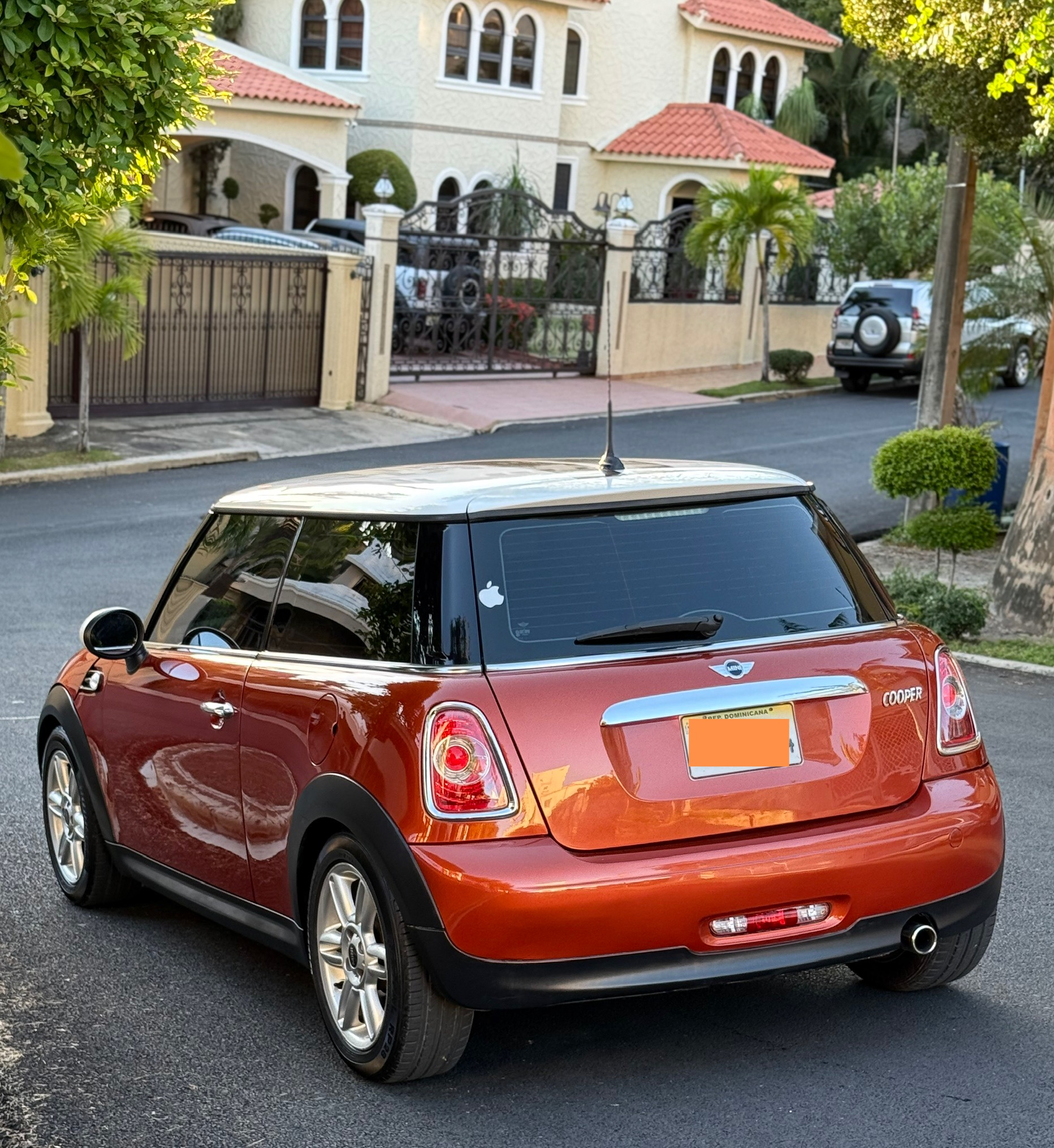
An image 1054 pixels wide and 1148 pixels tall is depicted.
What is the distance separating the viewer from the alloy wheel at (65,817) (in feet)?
19.9

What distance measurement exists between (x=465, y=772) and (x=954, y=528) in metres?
9.71

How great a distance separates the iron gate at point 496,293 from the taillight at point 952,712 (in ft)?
71.8

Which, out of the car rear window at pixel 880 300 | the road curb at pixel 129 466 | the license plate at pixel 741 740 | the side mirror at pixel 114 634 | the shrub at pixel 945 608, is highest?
the car rear window at pixel 880 300

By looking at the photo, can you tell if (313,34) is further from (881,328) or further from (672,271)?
(881,328)

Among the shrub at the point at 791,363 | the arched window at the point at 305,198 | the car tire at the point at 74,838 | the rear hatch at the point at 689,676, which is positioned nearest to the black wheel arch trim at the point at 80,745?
the car tire at the point at 74,838

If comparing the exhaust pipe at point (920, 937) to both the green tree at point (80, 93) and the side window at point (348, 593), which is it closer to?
the side window at point (348, 593)

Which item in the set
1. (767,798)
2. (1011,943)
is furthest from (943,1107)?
(1011,943)

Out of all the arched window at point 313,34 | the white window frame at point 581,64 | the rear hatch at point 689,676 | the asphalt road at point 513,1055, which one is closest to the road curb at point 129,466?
the asphalt road at point 513,1055

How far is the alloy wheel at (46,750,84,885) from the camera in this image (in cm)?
605

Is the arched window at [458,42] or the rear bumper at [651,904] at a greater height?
the arched window at [458,42]

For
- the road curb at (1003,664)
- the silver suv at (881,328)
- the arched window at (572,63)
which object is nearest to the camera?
the road curb at (1003,664)

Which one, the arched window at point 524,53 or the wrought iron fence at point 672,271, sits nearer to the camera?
the wrought iron fence at point 672,271

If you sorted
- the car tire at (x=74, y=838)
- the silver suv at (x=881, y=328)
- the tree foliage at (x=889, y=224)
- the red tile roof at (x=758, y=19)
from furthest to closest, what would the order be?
the red tile roof at (x=758, y=19) < the tree foliage at (x=889, y=224) < the silver suv at (x=881, y=328) < the car tire at (x=74, y=838)

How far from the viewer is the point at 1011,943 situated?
5.67m
